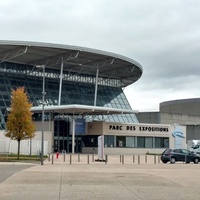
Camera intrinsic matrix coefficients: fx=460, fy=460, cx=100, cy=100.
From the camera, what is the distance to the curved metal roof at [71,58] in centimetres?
6106

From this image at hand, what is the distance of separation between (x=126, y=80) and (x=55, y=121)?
83.6 feet

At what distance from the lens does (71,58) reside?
65188 mm

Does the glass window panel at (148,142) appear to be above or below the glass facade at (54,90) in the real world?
below

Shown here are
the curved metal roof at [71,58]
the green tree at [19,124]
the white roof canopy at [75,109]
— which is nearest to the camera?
the green tree at [19,124]

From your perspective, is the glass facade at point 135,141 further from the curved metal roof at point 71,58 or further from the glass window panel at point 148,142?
the curved metal roof at point 71,58

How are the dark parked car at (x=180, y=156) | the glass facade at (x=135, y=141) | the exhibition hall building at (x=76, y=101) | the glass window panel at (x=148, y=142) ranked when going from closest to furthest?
1. the dark parked car at (x=180, y=156)
2. the exhibition hall building at (x=76, y=101)
3. the glass facade at (x=135, y=141)
4. the glass window panel at (x=148, y=142)

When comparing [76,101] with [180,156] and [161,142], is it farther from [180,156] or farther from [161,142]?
[180,156]

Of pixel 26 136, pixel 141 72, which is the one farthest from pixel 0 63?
pixel 26 136

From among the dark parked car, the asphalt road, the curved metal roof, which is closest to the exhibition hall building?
the curved metal roof

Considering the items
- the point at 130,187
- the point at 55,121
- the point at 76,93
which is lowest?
the point at 130,187

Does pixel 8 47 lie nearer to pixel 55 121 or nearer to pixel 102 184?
pixel 55 121

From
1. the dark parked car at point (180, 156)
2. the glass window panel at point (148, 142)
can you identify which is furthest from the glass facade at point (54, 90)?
the dark parked car at point (180, 156)

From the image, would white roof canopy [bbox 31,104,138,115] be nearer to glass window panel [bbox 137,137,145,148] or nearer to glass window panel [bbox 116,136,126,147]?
glass window panel [bbox 116,136,126,147]

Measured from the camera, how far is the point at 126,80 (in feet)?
277
